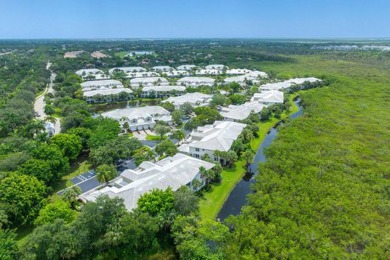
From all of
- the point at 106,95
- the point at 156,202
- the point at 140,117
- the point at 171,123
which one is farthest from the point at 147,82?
the point at 156,202

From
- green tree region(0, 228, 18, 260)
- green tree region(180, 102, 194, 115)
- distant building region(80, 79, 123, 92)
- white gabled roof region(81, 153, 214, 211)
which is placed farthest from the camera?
distant building region(80, 79, 123, 92)

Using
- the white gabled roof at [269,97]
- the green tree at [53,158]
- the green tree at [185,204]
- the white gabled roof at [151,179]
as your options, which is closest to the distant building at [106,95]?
the white gabled roof at [269,97]

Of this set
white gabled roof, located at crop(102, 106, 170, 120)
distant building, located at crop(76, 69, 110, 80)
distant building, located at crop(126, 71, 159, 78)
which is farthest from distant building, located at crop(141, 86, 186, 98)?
distant building, located at crop(76, 69, 110, 80)

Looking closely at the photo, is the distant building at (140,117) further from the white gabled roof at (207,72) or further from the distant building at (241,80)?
the white gabled roof at (207,72)

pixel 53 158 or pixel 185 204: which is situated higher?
pixel 53 158

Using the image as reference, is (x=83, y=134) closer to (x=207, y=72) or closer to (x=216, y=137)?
(x=216, y=137)

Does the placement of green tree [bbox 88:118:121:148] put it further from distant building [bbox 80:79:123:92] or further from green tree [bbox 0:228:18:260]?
distant building [bbox 80:79:123:92]

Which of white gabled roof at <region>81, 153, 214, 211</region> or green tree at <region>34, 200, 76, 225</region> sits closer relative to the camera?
green tree at <region>34, 200, 76, 225</region>
